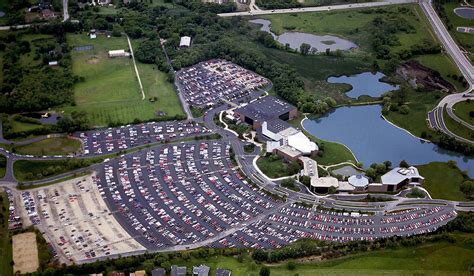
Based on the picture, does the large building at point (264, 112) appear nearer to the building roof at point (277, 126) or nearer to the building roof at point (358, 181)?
the building roof at point (277, 126)

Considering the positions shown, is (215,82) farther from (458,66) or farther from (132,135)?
(458,66)

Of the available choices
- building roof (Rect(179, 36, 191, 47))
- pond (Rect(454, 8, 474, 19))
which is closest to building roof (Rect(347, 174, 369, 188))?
building roof (Rect(179, 36, 191, 47))

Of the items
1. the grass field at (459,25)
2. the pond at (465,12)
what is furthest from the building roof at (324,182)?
the pond at (465,12)

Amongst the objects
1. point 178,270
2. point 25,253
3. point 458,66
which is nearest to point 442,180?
point 458,66

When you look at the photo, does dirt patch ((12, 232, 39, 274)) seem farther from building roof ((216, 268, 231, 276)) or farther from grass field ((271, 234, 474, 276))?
grass field ((271, 234, 474, 276))

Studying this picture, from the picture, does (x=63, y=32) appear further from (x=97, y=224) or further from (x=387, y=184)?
(x=387, y=184)

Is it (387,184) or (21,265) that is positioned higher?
(387,184)

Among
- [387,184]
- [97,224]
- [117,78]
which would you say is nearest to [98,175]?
[97,224]
